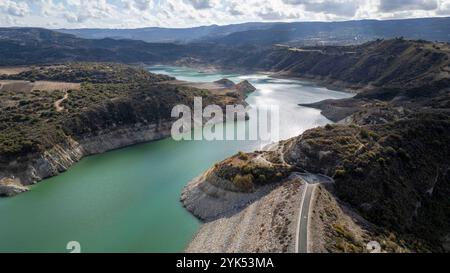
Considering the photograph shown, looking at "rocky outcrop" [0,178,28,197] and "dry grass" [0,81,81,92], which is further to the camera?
Result: "dry grass" [0,81,81,92]

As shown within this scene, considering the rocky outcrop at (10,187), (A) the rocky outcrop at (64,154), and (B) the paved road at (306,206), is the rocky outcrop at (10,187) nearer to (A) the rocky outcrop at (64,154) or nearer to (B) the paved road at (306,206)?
(A) the rocky outcrop at (64,154)

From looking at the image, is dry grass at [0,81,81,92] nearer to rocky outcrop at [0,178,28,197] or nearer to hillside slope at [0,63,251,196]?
hillside slope at [0,63,251,196]

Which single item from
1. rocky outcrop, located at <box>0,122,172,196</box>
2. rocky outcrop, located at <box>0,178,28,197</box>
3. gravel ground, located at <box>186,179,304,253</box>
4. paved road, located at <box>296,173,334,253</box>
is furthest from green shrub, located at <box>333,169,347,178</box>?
rocky outcrop, located at <box>0,122,172,196</box>

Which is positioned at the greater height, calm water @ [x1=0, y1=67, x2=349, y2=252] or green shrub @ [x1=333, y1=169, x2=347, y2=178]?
green shrub @ [x1=333, y1=169, x2=347, y2=178]

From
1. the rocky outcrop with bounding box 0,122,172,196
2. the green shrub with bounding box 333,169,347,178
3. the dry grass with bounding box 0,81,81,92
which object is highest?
the dry grass with bounding box 0,81,81,92

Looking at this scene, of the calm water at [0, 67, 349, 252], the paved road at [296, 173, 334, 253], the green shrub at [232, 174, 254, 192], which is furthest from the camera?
the green shrub at [232, 174, 254, 192]

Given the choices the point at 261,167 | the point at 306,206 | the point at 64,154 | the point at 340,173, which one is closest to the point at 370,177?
the point at 340,173
